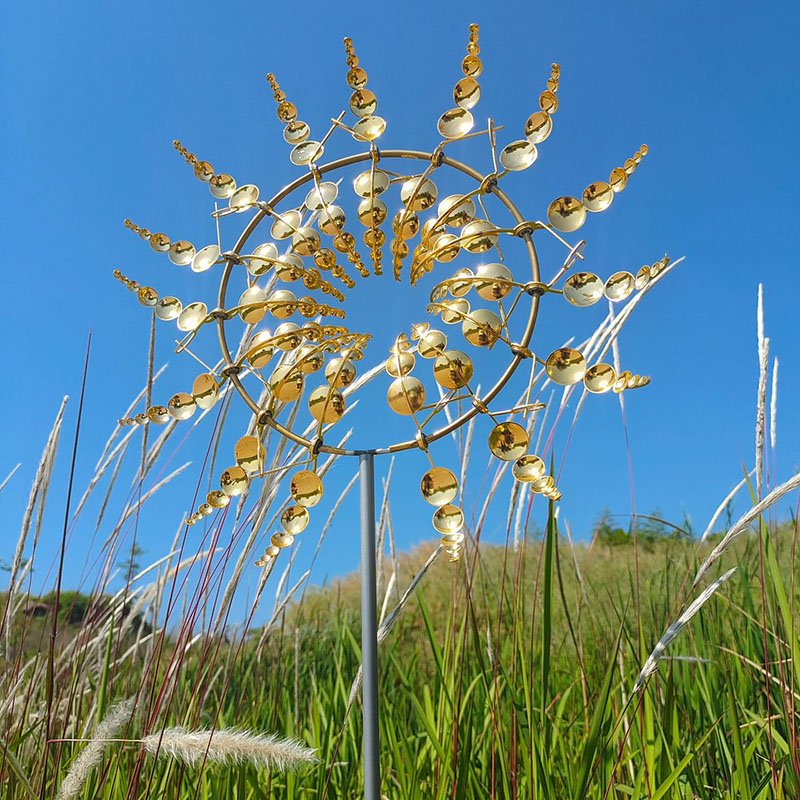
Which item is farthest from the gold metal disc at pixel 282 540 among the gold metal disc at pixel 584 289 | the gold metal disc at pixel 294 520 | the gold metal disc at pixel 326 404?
the gold metal disc at pixel 584 289

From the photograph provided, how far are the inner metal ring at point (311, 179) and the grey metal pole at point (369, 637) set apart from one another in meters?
0.06

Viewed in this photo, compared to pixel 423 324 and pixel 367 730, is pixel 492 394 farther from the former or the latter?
pixel 367 730

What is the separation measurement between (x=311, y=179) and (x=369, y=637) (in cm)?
73

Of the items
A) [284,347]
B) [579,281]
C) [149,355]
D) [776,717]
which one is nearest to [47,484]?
[149,355]

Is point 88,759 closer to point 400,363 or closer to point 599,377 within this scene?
point 400,363

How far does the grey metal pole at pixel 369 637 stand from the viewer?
35.6 inches

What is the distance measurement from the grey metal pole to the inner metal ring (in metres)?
0.06

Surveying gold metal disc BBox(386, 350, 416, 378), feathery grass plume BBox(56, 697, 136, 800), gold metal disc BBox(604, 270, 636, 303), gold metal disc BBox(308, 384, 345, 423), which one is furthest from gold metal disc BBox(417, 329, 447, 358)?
feathery grass plume BBox(56, 697, 136, 800)

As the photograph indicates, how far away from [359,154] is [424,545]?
3.88 m

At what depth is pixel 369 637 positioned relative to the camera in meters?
0.93

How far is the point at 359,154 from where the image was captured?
1054 mm

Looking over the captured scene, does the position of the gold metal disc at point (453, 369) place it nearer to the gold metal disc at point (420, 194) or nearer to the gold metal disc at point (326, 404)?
the gold metal disc at point (326, 404)

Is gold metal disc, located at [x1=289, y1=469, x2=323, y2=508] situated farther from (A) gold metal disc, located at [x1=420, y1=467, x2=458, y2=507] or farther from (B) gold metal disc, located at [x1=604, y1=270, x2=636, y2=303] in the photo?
(B) gold metal disc, located at [x1=604, y1=270, x2=636, y2=303]

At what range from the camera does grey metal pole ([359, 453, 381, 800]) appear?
35.6 inches
